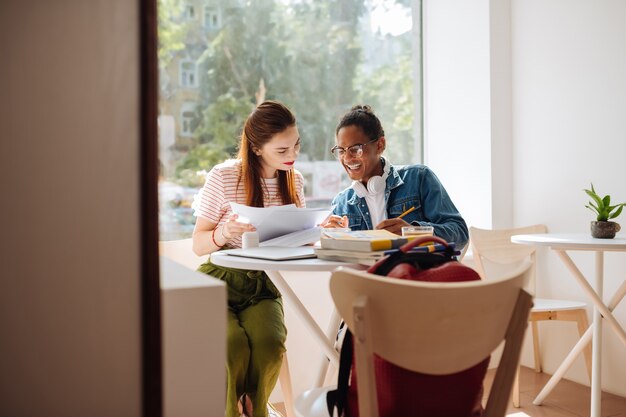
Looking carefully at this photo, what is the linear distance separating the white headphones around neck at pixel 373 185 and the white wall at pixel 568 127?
51.9 inches

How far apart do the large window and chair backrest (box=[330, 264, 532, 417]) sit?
2.27 metres

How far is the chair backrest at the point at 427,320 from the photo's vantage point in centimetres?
119

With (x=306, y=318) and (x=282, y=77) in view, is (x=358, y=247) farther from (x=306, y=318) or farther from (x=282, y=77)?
(x=282, y=77)

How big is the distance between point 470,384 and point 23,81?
3.44 ft

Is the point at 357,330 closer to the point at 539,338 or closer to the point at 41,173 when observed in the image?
the point at 41,173

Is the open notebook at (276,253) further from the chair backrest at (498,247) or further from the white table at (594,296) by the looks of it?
the chair backrest at (498,247)

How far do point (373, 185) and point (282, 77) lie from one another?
144 cm

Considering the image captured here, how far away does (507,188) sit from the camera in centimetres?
391

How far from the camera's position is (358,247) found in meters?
1.83

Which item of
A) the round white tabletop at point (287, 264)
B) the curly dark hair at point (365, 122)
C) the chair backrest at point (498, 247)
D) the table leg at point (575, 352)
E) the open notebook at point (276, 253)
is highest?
the curly dark hair at point (365, 122)

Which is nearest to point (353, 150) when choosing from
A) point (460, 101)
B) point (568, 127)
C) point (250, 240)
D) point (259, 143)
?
point (259, 143)

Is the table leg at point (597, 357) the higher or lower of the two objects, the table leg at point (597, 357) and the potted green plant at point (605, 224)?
the lower

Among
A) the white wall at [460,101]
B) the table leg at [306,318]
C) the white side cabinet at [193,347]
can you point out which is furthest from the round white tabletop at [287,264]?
the white wall at [460,101]

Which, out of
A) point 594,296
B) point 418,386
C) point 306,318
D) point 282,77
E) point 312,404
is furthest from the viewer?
point 282,77
